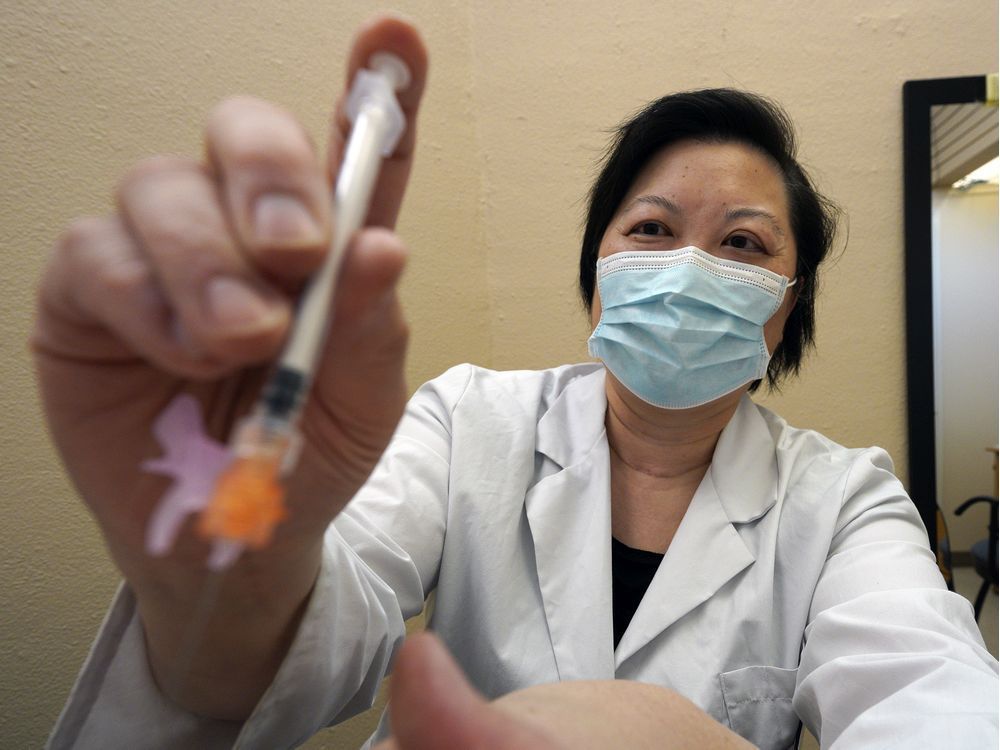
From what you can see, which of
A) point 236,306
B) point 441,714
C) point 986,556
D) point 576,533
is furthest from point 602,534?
point 986,556

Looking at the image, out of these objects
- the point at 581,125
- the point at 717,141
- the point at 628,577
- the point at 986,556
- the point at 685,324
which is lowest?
the point at 986,556

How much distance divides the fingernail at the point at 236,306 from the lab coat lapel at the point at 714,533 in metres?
0.71

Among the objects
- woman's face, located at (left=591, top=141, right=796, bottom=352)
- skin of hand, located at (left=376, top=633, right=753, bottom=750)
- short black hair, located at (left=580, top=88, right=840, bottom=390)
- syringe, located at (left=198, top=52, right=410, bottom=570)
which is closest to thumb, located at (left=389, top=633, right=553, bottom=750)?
skin of hand, located at (left=376, top=633, right=753, bottom=750)

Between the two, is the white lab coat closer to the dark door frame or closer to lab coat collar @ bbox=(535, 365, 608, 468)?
lab coat collar @ bbox=(535, 365, 608, 468)

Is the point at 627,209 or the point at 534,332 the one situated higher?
the point at 627,209

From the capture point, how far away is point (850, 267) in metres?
1.57

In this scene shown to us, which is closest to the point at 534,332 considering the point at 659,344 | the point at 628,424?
the point at 628,424

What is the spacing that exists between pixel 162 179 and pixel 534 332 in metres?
1.37

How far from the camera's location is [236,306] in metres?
0.30

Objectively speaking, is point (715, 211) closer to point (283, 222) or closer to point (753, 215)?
point (753, 215)

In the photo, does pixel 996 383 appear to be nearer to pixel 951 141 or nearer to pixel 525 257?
pixel 951 141

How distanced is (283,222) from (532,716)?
1.06 feet

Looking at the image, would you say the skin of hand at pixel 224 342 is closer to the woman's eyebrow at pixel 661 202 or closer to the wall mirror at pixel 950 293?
the woman's eyebrow at pixel 661 202

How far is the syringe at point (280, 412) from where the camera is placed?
0.90ft
